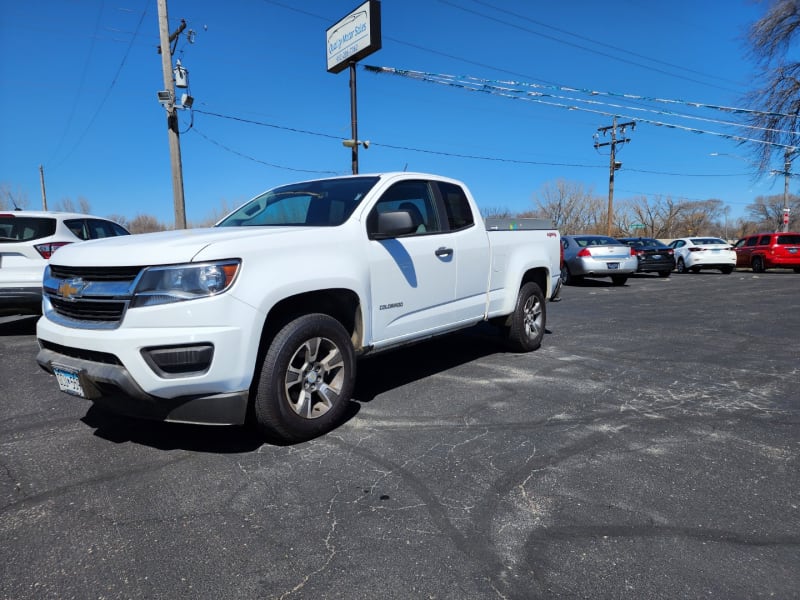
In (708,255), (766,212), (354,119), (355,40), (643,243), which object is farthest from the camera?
(766,212)

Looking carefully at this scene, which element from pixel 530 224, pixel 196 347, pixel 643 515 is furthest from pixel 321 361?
pixel 530 224

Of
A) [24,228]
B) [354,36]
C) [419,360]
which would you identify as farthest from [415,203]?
[354,36]

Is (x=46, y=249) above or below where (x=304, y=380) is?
above

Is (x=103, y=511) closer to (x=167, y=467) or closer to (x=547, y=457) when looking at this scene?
(x=167, y=467)

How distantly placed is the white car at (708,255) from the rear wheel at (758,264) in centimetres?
143

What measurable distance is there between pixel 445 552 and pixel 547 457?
1.20 metres

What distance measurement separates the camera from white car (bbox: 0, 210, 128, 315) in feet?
21.3

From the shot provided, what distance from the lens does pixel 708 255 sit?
20719 mm

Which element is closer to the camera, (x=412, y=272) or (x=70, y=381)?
(x=70, y=381)

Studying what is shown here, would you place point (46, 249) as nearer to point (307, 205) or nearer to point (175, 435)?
point (307, 205)

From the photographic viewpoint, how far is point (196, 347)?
9.31ft

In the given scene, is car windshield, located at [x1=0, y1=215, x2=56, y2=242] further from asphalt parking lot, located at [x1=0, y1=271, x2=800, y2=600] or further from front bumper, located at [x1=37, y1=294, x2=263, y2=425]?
front bumper, located at [x1=37, y1=294, x2=263, y2=425]

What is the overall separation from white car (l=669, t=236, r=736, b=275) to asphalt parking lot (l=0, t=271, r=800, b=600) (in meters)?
18.2

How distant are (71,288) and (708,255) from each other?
902 inches
